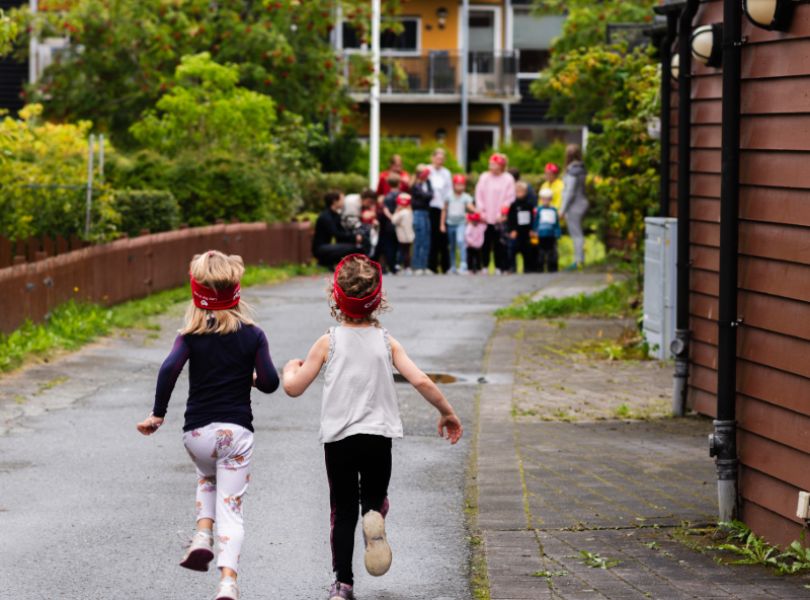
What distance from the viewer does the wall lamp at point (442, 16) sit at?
160ft

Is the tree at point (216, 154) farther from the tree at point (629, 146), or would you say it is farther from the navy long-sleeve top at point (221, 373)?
the navy long-sleeve top at point (221, 373)

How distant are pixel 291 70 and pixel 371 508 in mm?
27902

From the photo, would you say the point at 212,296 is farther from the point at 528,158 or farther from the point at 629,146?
the point at 528,158

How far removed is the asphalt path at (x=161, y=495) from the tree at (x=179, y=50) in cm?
1834

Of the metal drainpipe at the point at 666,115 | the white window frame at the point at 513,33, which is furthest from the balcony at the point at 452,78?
the metal drainpipe at the point at 666,115

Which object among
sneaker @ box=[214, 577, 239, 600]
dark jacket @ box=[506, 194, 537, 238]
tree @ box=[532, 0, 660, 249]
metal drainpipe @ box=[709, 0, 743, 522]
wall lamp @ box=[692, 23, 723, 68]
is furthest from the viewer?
dark jacket @ box=[506, 194, 537, 238]

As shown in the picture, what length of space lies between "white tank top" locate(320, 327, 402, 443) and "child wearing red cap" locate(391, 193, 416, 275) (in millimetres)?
18815

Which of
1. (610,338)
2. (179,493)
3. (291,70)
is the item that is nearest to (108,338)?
(610,338)

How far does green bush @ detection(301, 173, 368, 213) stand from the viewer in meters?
33.7

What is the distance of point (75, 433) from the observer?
1112cm

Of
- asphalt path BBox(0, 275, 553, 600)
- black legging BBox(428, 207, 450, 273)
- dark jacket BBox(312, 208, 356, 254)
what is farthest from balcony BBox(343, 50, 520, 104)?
asphalt path BBox(0, 275, 553, 600)

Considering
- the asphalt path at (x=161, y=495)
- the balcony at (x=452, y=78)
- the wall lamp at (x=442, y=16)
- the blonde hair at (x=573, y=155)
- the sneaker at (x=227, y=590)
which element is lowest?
the asphalt path at (x=161, y=495)

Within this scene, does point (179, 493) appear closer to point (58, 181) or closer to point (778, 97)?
point (778, 97)

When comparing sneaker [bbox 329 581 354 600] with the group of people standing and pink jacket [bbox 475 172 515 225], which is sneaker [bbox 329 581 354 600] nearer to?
the group of people standing
